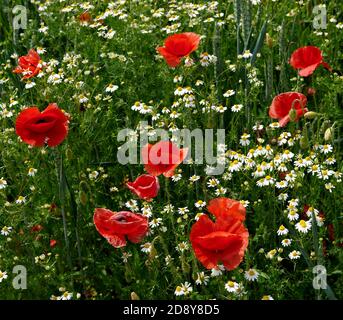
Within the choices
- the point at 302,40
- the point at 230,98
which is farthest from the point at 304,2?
the point at 230,98

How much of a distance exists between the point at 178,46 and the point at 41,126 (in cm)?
81

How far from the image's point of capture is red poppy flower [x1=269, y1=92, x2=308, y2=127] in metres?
3.06

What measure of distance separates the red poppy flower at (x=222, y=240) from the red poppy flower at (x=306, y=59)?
46.1 inches

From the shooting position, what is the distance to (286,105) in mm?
3102

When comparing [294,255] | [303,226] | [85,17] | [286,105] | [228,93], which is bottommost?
[294,255]

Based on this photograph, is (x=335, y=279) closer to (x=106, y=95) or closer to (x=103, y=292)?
(x=103, y=292)

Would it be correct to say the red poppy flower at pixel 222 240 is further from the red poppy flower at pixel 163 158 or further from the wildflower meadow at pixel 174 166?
the red poppy flower at pixel 163 158

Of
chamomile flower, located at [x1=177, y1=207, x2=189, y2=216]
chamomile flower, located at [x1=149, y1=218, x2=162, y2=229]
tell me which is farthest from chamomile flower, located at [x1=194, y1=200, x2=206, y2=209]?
chamomile flower, located at [x1=149, y1=218, x2=162, y2=229]

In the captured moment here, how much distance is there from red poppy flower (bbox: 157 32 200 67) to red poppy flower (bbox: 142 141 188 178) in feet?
2.35

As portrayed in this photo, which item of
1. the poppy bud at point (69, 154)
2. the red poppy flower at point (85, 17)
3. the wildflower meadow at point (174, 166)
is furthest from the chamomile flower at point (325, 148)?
the red poppy flower at point (85, 17)

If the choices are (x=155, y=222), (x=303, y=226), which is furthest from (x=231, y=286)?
(x=155, y=222)

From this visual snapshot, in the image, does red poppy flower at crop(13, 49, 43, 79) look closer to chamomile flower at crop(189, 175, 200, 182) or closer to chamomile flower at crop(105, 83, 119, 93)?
chamomile flower at crop(105, 83, 119, 93)

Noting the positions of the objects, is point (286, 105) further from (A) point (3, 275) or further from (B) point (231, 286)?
(A) point (3, 275)

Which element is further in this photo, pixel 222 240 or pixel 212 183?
pixel 212 183
